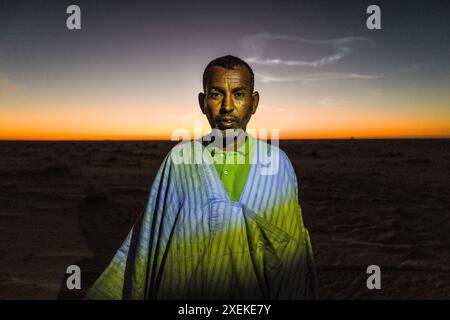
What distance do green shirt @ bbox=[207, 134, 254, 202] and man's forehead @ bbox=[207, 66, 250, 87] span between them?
11.8 inches

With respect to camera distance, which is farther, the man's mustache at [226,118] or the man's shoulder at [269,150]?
the man's shoulder at [269,150]

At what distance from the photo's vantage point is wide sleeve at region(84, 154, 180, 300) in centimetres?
175

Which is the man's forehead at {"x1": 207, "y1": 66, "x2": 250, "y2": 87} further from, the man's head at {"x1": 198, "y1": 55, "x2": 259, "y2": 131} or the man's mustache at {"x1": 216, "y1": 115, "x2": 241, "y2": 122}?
the man's mustache at {"x1": 216, "y1": 115, "x2": 241, "y2": 122}

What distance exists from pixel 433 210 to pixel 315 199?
2729 millimetres

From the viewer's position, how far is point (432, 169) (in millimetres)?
17203

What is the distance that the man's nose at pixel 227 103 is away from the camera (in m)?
1.68

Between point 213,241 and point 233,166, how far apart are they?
1.24 feet

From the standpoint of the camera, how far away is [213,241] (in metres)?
1.63

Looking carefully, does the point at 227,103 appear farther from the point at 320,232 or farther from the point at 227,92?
the point at 320,232

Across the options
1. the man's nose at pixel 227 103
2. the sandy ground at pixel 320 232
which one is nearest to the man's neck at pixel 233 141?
the man's nose at pixel 227 103

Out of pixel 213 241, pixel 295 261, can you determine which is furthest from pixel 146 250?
pixel 295 261

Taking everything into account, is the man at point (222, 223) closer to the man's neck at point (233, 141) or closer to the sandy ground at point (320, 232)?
the man's neck at point (233, 141)
